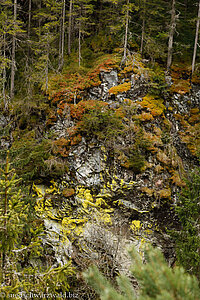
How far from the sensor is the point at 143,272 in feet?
6.68

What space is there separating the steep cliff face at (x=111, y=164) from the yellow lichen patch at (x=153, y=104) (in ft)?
0.25

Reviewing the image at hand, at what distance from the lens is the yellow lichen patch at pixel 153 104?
1145cm

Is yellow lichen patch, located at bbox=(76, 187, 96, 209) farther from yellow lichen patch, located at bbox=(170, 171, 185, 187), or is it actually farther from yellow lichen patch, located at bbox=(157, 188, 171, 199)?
yellow lichen patch, located at bbox=(170, 171, 185, 187)

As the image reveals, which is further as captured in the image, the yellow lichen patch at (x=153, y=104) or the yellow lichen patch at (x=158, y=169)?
the yellow lichen patch at (x=153, y=104)

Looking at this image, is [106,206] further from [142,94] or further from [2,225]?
[142,94]

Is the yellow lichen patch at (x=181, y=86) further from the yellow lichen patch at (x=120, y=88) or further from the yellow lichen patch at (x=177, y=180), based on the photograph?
the yellow lichen patch at (x=177, y=180)

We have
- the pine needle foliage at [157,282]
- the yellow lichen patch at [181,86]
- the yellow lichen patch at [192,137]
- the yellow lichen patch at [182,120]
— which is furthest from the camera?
the yellow lichen patch at [181,86]

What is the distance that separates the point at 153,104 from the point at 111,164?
4.84 m

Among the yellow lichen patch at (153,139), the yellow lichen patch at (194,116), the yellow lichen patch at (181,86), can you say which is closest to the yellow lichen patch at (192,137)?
the yellow lichen patch at (194,116)

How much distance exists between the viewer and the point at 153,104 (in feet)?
38.7

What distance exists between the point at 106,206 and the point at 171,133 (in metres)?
6.09

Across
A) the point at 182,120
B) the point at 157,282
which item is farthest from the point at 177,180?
the point at 157,282

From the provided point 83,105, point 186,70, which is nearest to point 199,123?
point 186,70

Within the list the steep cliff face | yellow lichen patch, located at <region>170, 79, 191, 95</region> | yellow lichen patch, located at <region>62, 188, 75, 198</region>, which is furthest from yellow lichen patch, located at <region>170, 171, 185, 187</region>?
yellow lichen patch, located at <region>170, 79, 191, 95</region>
